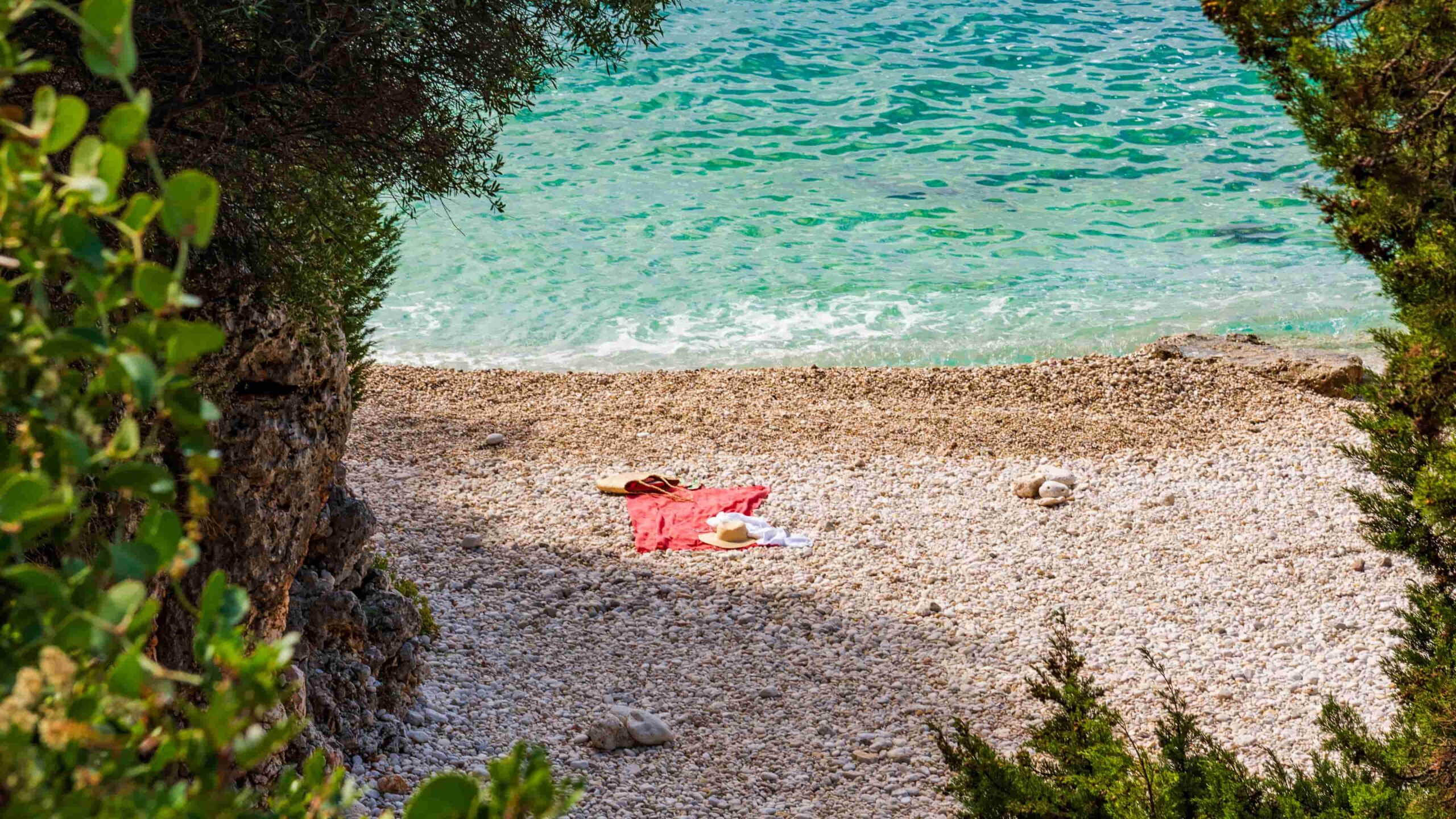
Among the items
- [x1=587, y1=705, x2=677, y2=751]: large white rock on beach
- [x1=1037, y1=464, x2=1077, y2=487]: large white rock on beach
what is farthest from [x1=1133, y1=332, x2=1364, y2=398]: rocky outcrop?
[x1=587, y1=705, x2=677, y2=751]: large white rock on beach

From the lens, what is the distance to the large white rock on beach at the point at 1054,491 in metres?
6.46

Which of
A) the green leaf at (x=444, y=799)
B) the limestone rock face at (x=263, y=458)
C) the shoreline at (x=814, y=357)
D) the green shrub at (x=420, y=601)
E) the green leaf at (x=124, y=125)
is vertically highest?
the green leaf at (x=124, y=125)

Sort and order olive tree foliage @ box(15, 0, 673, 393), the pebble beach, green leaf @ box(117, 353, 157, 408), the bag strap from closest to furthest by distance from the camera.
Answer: green leaf @ box(117, 353, 157, 408) → olive tree foliage @ box(15, 0, 673, 393) → the pebble beach → the bag strap

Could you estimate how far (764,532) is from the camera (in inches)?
235

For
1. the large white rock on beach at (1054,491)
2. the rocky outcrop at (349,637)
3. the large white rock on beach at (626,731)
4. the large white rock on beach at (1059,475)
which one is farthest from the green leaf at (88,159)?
the large white rock on beach at (1059,475)

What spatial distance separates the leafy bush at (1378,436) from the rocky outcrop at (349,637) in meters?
2.07

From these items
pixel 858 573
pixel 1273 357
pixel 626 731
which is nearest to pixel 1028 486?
pixel 858 573

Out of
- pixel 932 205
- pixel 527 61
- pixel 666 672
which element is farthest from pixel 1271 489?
pixel 932 205

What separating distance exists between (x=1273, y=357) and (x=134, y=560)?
9.43 metres

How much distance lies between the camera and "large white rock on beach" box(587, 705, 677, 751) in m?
4.08

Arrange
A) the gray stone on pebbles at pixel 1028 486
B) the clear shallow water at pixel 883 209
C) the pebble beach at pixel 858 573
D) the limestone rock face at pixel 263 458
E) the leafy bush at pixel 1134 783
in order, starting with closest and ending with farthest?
the leafy bush at pixel 1134 783 → the limestone rock face at pixel 263 458 → the pebble beach at pixel 858 573 → the gray stone on pebbles at pixel 1028 486 → the clear shallow water at pixel 883 209

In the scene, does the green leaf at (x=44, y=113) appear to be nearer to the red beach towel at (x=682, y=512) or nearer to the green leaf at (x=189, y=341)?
the green leaf at (x=189, y=341)

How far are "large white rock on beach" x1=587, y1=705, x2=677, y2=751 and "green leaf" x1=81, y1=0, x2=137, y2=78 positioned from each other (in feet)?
12.1

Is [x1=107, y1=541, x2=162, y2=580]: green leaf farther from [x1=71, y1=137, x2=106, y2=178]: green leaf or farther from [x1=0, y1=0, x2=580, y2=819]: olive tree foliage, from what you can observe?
[x1=71, y1=137, x2=106, y2=178]: green leaf
